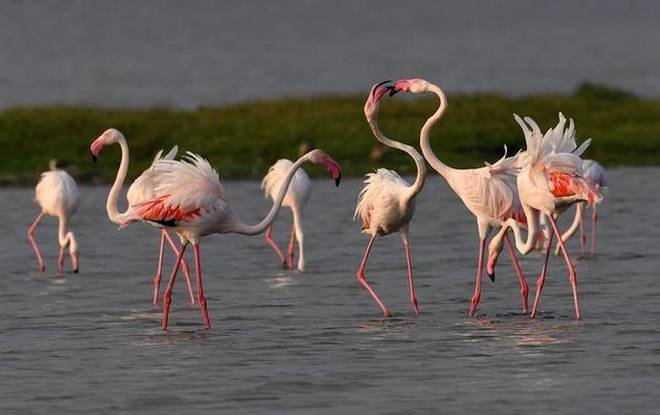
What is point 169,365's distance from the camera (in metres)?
10.3

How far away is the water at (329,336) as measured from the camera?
30.2 feet

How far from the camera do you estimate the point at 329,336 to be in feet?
37.2

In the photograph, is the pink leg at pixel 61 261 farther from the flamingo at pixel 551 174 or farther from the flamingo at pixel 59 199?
the flamingo at pixel 551 174

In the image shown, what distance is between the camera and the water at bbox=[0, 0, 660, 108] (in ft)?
184

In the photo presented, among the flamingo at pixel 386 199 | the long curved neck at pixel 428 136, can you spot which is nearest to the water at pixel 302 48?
the flamingo at pixel 386 199

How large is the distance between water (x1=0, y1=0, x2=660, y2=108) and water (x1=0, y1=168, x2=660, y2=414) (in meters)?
31.0

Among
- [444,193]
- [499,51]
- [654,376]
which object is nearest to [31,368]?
[654,376]

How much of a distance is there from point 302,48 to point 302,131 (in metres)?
52.1

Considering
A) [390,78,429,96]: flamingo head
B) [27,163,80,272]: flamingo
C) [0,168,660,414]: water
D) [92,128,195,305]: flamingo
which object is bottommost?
[0,168,660,414]: water

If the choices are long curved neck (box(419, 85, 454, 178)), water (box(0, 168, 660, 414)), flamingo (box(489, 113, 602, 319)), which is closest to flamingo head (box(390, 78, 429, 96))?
long curved neck (box(419, 85, 454, 178))

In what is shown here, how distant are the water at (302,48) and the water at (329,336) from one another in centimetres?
3104

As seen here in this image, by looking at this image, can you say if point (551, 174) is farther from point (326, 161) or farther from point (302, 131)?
point (302, 131)

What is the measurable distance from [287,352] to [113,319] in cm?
213

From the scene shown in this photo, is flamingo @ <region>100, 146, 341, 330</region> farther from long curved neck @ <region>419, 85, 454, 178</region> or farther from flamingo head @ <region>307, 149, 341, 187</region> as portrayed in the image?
long curved neck @ <region>419, 85, 454, 178</region>
